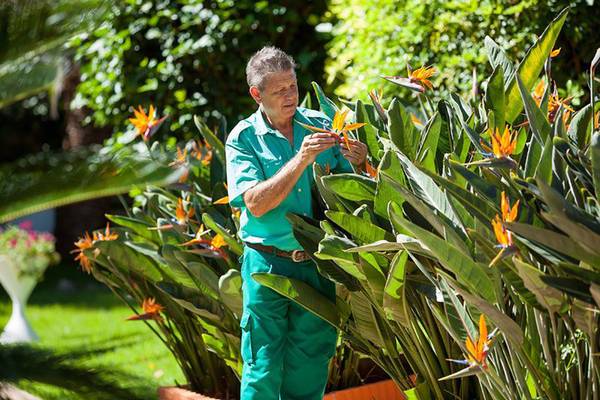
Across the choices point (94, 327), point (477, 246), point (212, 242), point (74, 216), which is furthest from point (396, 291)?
point (74, 216)

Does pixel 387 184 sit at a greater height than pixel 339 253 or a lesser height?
greater

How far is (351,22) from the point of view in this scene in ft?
20.7

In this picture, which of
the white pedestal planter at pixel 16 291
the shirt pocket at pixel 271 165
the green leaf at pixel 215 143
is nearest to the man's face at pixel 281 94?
the shirt pocket at pixel 271 165

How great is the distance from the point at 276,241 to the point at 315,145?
1.85ft

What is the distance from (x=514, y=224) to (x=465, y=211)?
0.42 meters

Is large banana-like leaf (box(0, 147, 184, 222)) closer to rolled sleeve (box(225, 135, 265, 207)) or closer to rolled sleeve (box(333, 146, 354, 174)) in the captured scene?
rolled sleeve (box(225, 135, 265, 207))

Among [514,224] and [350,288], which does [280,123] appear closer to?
[350,288]

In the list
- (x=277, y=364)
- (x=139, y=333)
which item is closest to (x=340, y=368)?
(x=277, y=364)

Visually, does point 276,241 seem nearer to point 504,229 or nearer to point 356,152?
point 356,152

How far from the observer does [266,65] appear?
12.3ft

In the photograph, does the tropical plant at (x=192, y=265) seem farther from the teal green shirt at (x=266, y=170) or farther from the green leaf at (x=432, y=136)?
the green leaf at (x=432, y=136)

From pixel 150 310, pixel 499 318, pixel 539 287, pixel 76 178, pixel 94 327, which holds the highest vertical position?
pixel 76 178

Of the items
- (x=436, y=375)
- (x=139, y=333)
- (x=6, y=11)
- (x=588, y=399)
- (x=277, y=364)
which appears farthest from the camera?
(x=139, y=333)

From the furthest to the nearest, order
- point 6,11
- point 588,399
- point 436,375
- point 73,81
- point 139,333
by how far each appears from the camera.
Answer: point 73,81 → point 139,333 → point 436,375 → point 588,399 → point 6,11
